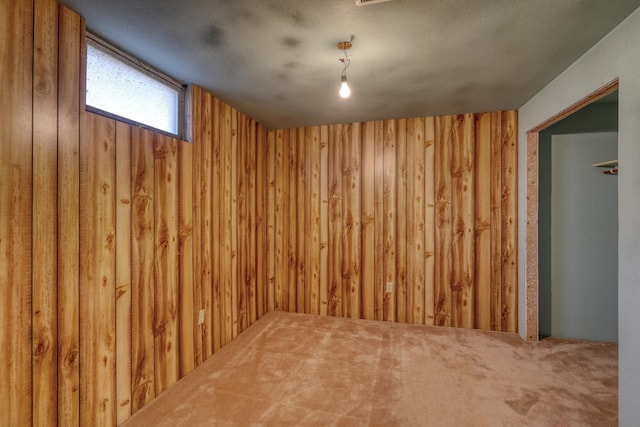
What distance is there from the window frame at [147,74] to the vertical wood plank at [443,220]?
2.63 meters

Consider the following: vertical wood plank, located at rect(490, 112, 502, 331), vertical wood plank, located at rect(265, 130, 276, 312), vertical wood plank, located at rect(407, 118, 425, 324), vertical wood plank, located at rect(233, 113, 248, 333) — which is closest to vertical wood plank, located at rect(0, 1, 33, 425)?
vertical wood plank, located at rect(233, 113, 248, 333)

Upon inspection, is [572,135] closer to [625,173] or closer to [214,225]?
[625,173]

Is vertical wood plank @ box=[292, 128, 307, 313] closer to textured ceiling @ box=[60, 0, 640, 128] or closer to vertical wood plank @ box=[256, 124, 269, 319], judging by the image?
vertical wood plank @ box=[256, 124, 269, 319]

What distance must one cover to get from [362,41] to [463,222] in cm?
234

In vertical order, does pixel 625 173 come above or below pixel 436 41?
below

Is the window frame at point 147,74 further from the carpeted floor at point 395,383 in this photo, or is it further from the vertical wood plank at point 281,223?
the carpeted floor at point 395,383

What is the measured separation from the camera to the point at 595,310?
3.02 meters

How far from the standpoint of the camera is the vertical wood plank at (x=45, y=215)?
1.42 meters

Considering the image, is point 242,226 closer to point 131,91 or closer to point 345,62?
point 131,91

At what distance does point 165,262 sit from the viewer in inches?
87.7

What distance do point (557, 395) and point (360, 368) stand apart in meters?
1.42

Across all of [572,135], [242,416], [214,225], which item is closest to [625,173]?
[572,135]

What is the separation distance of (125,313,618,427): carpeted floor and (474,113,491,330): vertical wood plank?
0.30 meters

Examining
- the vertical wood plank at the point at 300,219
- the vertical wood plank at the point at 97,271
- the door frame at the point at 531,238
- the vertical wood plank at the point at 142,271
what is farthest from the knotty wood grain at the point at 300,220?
the door frame at the point at 531,238
